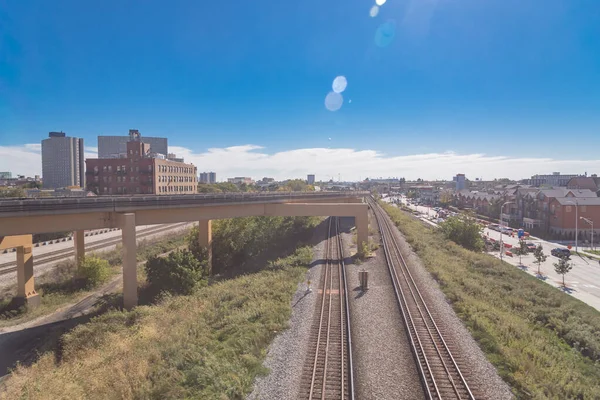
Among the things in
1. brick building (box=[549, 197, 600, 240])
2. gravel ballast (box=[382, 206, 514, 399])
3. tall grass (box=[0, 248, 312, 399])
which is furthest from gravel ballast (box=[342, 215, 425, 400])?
brick building (box=[549, 197, 600, 240])

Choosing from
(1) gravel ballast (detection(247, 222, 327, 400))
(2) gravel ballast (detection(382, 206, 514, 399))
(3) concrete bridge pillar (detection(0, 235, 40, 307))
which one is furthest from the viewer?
(3) concrete bridge pillar (detection(0, 235, 40, 307))

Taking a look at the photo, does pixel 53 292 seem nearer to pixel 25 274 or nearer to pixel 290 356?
pixel 25 274

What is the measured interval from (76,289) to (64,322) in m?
7.70

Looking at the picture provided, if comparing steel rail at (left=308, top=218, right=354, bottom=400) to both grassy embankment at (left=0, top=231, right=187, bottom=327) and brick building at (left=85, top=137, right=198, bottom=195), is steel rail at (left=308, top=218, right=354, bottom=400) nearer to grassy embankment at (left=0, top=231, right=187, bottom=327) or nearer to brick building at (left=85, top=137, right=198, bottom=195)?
grassy embankment at (left=0, top=231, right=187, bottom=327)

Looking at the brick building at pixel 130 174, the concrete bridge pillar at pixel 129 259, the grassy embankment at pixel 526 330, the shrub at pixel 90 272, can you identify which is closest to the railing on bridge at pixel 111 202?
the concrete bridge pillar at pixel 129 259

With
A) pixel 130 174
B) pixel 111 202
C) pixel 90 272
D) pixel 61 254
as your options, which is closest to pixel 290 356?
pixel 111 202

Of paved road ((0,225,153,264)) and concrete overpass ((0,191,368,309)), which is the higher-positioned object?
Result: concrete overpass ((0,191,368,309))

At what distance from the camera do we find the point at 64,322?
20453 mm

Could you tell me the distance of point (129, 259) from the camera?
19828mm

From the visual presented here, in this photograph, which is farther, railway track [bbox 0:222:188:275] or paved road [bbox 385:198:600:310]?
railway track [bbox 0:222:188:275]

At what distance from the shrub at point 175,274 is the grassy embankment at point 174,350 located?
1.32m

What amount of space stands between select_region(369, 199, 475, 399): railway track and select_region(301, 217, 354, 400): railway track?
2806mm

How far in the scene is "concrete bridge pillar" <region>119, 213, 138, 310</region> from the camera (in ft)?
64.2

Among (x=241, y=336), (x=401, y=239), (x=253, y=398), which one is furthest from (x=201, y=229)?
(x=401, y=239)
